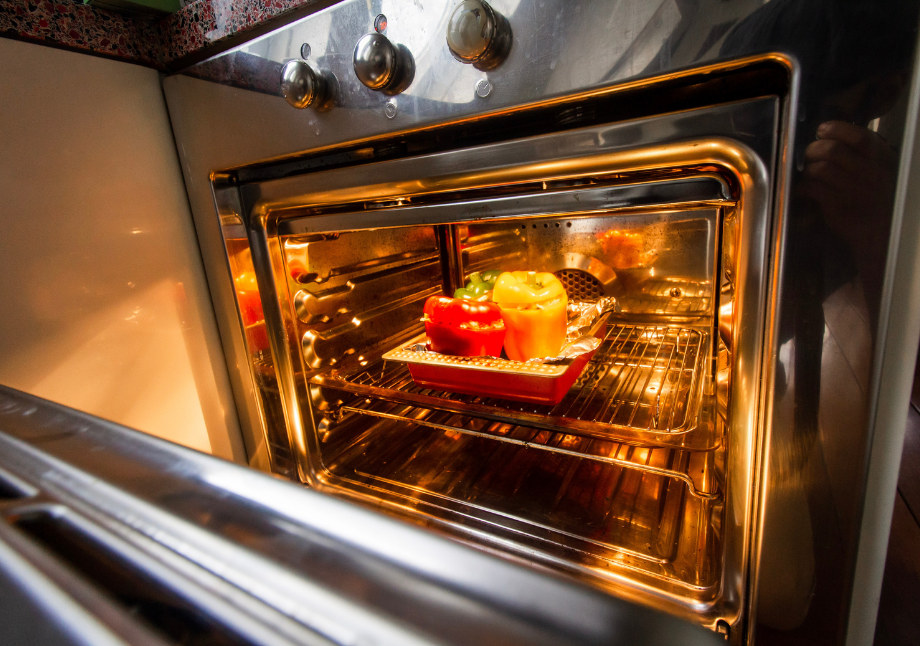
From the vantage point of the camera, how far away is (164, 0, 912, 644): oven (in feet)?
1.49

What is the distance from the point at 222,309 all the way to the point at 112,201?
0.27 metres

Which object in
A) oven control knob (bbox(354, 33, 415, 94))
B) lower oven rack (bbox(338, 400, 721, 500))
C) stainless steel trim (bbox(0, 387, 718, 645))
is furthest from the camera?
lower oven rack (bbox(338, 400, 721, 500))

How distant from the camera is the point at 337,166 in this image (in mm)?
721

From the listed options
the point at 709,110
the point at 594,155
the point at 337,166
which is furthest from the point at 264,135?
the point at 709,110

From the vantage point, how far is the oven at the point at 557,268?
0.45 metres

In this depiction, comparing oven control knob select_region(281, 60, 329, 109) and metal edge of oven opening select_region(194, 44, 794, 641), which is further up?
oven control knob select_region(281, 60, 329, 109)

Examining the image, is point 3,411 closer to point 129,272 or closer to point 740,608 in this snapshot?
point 129,272

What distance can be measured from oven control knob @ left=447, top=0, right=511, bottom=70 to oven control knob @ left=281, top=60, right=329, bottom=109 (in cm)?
22

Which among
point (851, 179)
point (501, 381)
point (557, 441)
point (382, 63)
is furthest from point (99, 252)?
point (851, 179)

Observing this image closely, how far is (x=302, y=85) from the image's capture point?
61 centimetres

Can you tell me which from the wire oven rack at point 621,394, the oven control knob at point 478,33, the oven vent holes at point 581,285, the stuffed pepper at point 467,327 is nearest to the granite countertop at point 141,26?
the oven control knob at point 478,33

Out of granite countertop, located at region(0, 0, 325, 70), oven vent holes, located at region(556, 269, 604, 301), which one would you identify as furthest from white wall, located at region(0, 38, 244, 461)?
oven vent holes, located at region(556, 269, 604, 301)

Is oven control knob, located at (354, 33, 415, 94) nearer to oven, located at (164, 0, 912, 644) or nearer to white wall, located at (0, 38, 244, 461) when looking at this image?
oven, located at (164, 0, 912, 644)

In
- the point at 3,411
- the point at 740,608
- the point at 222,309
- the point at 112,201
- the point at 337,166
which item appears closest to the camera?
the point at 3,411
